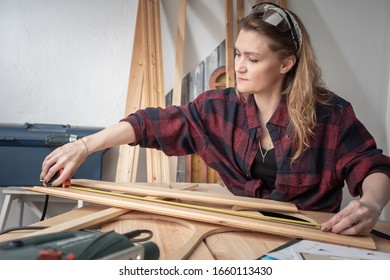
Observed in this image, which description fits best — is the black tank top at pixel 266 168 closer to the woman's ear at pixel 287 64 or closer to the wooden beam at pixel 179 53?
the woman's ear at pixel 287 64

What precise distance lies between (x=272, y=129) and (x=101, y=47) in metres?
1.39

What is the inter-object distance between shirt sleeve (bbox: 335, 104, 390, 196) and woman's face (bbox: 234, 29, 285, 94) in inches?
10.9

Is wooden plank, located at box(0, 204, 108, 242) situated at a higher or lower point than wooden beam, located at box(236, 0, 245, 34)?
lower

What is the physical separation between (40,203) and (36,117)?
20.5 inches

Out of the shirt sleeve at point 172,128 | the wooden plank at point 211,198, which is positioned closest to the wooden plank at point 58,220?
the wooden plank at point 211,198

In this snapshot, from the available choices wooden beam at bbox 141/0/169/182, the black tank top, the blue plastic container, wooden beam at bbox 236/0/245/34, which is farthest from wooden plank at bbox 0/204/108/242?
wooden beam at bbox 236/0/245/34

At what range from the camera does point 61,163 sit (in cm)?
96

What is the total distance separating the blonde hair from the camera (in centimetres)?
110

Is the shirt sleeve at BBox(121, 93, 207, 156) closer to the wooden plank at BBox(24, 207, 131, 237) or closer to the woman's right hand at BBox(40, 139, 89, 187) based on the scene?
the woman's right hand at BBox(40, 139, 89, 187)

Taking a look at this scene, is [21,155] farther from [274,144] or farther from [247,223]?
[247,223]

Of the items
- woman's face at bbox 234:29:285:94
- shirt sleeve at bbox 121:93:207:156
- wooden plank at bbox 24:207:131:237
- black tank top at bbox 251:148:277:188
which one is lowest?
wooden plank at bbox 24:207:131:237

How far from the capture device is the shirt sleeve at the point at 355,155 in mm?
978

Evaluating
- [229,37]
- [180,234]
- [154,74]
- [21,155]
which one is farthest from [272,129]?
[21,155]
